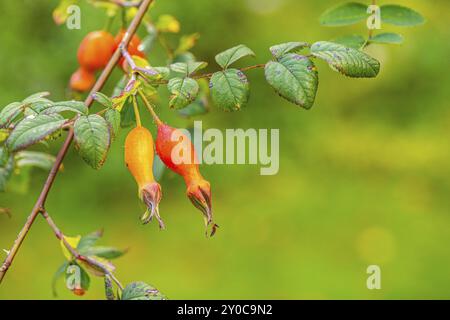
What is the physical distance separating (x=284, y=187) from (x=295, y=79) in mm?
2790

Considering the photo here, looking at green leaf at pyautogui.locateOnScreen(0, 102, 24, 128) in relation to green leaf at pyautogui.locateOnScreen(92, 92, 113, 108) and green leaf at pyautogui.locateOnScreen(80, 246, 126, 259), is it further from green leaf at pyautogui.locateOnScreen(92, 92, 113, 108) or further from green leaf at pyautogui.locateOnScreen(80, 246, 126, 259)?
green leaf at pyautogui.locateOnScreen(80, 246, 126, 259)

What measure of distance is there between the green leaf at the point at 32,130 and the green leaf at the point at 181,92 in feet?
0.38

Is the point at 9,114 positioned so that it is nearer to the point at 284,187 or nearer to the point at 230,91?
the point at 230,91

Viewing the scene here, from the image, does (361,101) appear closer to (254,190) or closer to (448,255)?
(254,190)

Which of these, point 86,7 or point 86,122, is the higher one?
point 86,7

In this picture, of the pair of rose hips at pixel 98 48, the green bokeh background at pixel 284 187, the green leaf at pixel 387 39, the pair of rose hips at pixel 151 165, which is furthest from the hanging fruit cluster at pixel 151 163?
the green bokeh background at pixel 284 187

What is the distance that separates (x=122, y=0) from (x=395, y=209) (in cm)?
244

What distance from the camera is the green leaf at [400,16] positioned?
3.50 feet

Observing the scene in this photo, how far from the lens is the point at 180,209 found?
130 inches

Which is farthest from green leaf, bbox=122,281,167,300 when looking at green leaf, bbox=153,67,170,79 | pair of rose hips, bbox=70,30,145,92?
pair of rose hips, bbox=70,30,145,92

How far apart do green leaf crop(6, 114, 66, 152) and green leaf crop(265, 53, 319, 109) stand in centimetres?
22

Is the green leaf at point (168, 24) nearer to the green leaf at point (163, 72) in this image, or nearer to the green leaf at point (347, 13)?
the green leaf at point (347, 13)

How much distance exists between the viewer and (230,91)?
722 mm
